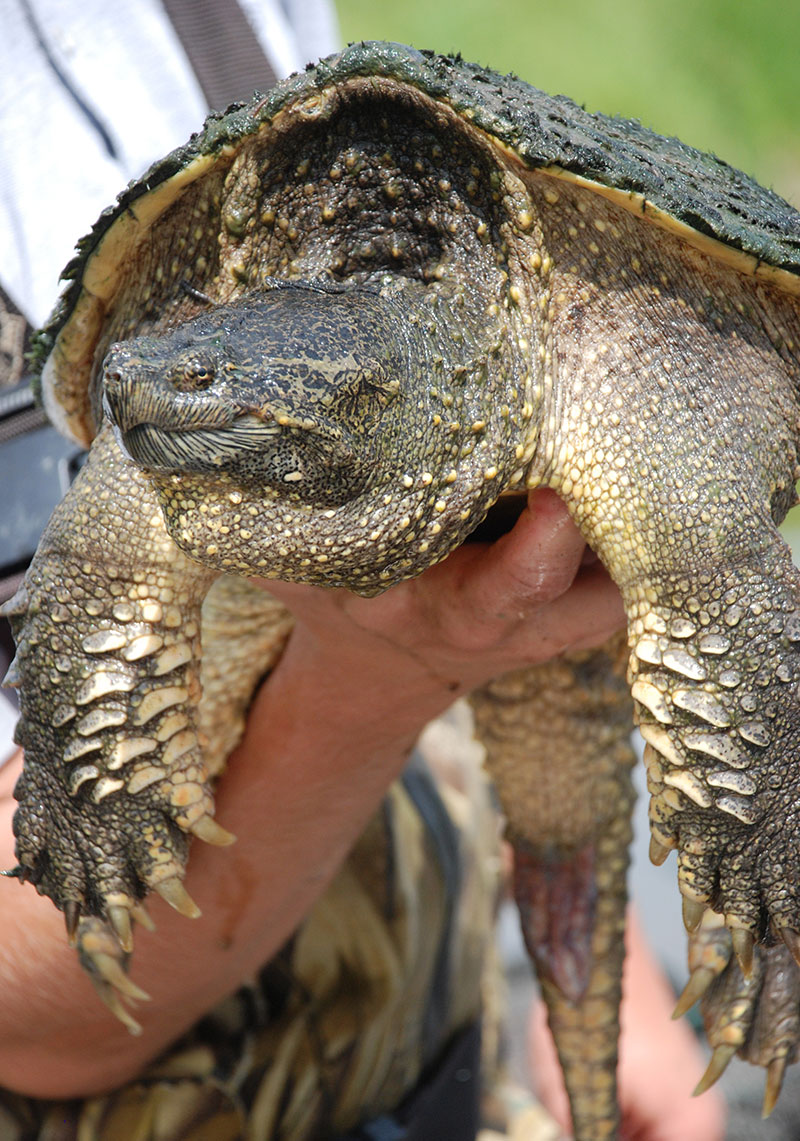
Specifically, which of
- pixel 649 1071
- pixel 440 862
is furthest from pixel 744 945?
pixel 649 1071

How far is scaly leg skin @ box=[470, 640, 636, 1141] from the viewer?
4.26ft

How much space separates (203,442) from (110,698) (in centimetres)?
30

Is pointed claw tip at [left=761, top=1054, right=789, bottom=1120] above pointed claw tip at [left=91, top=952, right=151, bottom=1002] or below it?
below

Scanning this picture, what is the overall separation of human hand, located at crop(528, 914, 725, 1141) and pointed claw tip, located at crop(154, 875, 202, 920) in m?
0.95

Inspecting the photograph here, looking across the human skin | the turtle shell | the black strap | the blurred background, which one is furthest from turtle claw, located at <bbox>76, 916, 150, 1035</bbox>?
the blurred background

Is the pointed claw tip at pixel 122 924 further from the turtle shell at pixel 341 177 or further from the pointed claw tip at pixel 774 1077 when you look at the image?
the pointed claw tip at pixel 774 1077

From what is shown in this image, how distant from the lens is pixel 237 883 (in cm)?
122

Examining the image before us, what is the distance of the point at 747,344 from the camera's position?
964mm

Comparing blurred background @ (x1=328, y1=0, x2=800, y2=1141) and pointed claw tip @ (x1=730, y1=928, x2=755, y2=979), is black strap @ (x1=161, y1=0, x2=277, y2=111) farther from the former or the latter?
blurred background @ (x1=328, y1=0, x2=800, y2=1141)

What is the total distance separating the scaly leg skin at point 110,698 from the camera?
0.93 meters

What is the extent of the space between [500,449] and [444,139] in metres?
0.26

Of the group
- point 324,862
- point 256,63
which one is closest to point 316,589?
point 324,862

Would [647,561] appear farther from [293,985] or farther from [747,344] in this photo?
[293,985]

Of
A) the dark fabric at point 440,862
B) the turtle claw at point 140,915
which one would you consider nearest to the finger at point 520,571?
the turtle claw at point 140,915
